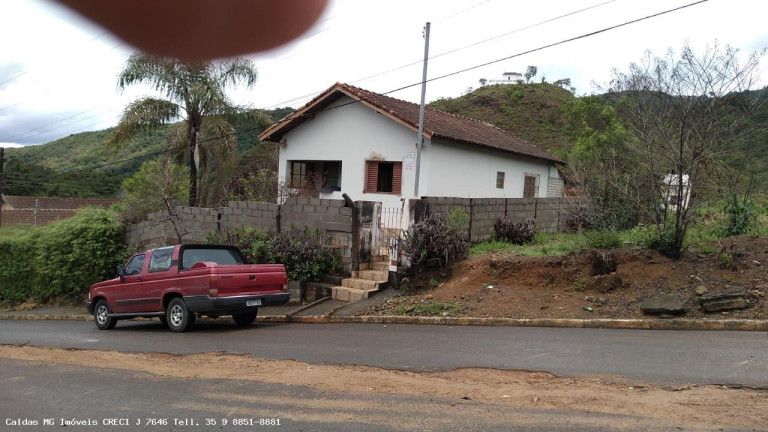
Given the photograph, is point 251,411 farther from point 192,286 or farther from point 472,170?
point 472,170

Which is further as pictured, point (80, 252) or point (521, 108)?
point (521, 108)

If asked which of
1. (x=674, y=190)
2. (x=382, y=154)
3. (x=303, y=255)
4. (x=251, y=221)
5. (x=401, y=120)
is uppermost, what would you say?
(x=401, y=120)

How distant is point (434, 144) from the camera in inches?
659

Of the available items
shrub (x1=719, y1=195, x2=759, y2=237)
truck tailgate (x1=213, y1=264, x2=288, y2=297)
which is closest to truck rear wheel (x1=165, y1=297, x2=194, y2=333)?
truck tailgate (x1=213, y1=264, x2=288, y2=297)

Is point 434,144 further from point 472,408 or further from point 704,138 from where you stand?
point 472,408

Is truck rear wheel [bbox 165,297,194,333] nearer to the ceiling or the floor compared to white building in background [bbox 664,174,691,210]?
nearer to the floor

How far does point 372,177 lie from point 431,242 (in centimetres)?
626

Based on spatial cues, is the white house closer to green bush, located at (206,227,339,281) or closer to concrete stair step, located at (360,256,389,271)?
concrete stair step, located at (360,256,389,271)

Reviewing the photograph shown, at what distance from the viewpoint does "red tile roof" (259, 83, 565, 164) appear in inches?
667

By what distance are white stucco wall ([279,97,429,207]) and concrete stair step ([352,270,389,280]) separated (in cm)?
429

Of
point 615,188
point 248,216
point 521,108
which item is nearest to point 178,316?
point 248,216

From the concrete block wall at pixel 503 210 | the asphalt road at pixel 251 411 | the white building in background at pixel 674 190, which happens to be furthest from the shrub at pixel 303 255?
the white building in background at pixel 674 190

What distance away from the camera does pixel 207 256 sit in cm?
1145

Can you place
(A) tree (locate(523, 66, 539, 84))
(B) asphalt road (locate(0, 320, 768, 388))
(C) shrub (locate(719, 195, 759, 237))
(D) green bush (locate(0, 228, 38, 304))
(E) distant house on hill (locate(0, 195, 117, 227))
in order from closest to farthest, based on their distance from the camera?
(B) asphalt road (locate(0, 320, 768, 388)), (C) shrub (locate(719, 195, 759, 237)), (D) green bush (locate(0, 228, 38, 304)), (E) distant house on hill (locate(0, 195, 117, 227)), (A) tree (locate(523, 66, 539, 84))
